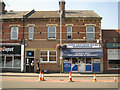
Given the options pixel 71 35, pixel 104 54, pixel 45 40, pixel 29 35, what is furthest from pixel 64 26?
pixel 104 54

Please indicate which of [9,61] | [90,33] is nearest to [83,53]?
[90,33]

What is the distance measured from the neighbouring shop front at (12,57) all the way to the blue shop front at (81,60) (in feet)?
19.3

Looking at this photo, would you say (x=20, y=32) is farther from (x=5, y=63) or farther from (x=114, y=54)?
(x=114, y=54)

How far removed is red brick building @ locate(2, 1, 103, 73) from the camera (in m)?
20.4

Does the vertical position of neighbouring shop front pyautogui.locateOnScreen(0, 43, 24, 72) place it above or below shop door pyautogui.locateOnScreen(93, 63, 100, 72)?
above

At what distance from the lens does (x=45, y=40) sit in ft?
68.8

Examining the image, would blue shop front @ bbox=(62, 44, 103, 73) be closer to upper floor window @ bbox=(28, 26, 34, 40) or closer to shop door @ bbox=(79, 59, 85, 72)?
shop door @ bbox=(79, 59, 85, 72)

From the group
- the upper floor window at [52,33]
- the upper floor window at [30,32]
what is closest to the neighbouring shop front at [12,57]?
the upper floor window at [30,32]

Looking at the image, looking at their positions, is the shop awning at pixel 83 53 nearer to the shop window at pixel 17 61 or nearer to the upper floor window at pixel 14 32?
the shop window at pixel 17 61

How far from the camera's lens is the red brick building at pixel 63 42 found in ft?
67.0

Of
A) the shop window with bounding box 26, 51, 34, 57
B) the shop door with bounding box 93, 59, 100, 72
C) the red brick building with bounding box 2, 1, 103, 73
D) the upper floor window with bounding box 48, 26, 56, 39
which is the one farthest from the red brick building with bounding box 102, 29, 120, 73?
the shop window with bounding box 26, 51, 34, 57

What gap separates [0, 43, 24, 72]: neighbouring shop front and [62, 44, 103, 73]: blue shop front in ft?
19.3

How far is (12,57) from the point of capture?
2123 cm

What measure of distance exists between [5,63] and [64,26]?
9.58m
